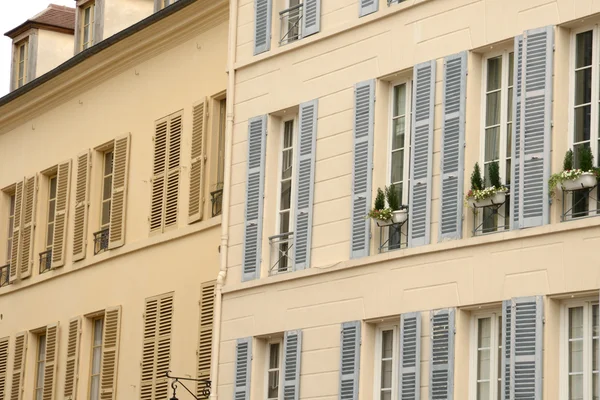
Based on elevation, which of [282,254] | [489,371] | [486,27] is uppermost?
[486,27]

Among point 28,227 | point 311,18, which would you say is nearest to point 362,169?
point 311,18

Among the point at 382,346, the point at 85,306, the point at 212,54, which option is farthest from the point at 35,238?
the point at 382,346

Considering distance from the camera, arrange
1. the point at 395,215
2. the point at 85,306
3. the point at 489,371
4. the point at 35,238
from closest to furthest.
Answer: the point at 489,371 < the point at 395,215 < the point at 85,306 < the point at 35,238

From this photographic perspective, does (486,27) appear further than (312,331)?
No

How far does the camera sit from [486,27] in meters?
20.0

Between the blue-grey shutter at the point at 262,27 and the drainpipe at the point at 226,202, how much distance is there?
1.40 feet

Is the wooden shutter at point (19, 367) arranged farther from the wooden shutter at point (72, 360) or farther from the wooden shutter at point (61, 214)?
the wooden shutter at point (72, 360)

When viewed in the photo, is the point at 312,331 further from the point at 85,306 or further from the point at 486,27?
the point at 85,306

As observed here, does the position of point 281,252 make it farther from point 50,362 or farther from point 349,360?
point 50,362

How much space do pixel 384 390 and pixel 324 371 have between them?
33.6 inches

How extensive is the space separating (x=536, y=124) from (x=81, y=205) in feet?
35.4

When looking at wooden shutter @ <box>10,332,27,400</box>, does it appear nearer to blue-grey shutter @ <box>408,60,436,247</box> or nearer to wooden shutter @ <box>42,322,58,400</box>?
wooden shutter @ <box>42,322,58,400</box>

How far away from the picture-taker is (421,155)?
67.3ft

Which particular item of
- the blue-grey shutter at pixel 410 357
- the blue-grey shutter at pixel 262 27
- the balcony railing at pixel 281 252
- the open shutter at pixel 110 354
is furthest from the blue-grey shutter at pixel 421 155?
the open shutter at pixel 110 354
